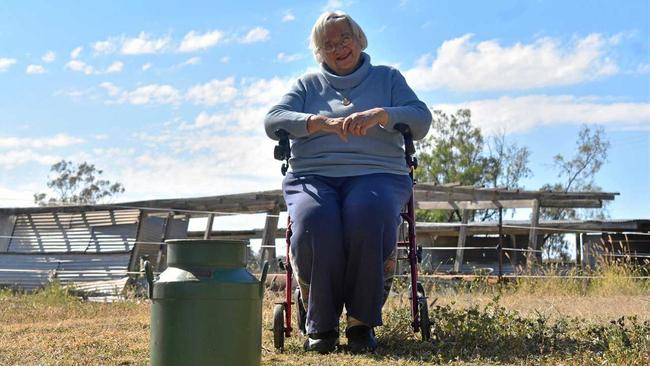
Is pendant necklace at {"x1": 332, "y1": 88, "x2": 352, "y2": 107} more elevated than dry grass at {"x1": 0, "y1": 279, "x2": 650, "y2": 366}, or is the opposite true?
pendant necklace at {"x1": 332, "y1": 88, "x2": 352, "y2": 107}

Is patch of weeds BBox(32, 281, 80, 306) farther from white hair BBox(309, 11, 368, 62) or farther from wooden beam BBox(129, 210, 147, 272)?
wooden beam BBox(129, 210, 147, 272)

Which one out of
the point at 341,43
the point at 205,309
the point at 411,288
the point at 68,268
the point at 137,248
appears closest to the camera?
the point at 205,309

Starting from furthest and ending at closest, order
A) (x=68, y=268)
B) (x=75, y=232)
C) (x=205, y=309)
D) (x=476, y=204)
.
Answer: (x=75, y=232)
(x=68, y=268)
(x=476, y=204)
(x=205, y=309)

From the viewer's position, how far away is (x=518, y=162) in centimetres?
3469

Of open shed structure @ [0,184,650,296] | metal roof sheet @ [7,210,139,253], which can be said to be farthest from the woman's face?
metal roof sheet @ [7,210,139,253]

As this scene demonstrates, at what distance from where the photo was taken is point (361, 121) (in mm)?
3141

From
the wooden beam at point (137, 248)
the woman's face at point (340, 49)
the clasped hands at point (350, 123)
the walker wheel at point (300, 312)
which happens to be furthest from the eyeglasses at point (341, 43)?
the wooden beam at point (137, 248)

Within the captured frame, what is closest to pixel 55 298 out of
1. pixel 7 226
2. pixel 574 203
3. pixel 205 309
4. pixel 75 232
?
pixel 205 309

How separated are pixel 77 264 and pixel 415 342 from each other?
471 inches

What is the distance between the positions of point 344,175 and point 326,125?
247mm

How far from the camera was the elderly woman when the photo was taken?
3.10 m

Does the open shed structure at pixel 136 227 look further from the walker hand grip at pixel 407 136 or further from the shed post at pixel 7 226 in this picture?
the walker hand grip at pixel 407 136

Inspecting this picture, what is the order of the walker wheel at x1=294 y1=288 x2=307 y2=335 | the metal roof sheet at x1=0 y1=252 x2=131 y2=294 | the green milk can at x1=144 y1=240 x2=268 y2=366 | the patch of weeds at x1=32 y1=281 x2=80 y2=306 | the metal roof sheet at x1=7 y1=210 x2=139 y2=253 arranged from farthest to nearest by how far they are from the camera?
the metal roof sheet at x1=7 y1=210 x2=139 y2=253, the metal roof sheet at x1=0 y1=252 x2=131 y2=294, the patch of weeds at x1=32 y1=281 x2=80 y2=306, the walker wheel at x1=294 y1=288 x2=307 y2=335, the green milk can at x1=144 y1=240 x2=268 y2=366

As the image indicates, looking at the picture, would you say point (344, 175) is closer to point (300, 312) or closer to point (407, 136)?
point (407, 136)
